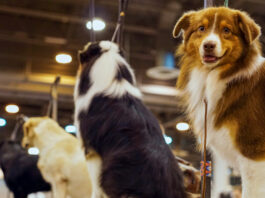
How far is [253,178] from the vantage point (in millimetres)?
1242

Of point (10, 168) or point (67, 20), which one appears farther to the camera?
point (67, 20)

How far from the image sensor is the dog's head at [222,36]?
1.32m

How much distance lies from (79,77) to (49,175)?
2.63 feet

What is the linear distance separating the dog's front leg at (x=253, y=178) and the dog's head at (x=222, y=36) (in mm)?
373

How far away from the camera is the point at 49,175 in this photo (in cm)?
248

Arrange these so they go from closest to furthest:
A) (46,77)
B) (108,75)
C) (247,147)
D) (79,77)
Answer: (247,147) → (108,75) → (79,77) → (46,77)

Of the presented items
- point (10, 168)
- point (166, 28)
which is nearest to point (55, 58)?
point (166, 28)

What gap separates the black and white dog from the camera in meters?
1.60

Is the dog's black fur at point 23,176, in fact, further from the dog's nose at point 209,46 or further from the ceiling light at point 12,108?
the ceiling light at point 12,108

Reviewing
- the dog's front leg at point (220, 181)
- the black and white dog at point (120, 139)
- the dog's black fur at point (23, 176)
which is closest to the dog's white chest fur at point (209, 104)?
the black and white dog at point (120, 139)

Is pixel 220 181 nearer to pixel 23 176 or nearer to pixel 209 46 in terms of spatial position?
pixel 209 46

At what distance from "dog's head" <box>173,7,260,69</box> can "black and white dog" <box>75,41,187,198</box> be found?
1.53 feet

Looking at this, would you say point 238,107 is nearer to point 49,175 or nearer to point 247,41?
point 247,41

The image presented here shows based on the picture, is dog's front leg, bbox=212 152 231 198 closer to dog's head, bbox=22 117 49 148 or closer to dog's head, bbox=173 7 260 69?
dog's head, bbox=173 7 260 69
